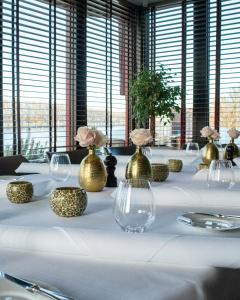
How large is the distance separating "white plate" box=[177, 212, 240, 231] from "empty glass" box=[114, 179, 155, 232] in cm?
18

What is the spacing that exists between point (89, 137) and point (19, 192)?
38cm

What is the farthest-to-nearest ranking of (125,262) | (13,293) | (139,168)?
(139,168)
(125,262)
(13,293)

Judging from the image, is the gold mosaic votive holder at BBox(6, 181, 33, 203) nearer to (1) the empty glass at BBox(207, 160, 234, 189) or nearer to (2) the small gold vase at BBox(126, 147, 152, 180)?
(2) the small gold vase at BBox(126, 147, 152, 180)

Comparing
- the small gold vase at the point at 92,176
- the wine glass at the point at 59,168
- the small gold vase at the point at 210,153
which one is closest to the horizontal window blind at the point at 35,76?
the small gold vase at the point at 210,153

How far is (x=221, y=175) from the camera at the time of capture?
4.52 ft

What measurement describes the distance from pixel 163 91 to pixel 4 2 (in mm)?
2233

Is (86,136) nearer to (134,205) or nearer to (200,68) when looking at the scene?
(134,205)

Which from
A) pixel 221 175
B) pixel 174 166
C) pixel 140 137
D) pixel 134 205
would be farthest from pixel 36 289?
pixel 174 166

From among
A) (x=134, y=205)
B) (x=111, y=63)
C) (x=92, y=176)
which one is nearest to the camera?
(x=134, y=205)

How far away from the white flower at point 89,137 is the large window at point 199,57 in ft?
12.9

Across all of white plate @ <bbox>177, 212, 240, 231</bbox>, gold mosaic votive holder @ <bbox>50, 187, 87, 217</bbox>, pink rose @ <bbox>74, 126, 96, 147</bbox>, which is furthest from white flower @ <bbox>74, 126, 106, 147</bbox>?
white plate @ <bbox>177, 212, 240, 231</bbox>

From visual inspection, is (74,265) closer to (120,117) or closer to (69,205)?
(69,205)

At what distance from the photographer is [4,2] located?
12.6 ft

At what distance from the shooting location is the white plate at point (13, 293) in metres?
0.57
